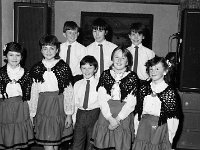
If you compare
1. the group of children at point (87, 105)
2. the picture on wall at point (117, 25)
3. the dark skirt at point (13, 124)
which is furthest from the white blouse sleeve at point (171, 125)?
the picture on wall at point (117, 25)

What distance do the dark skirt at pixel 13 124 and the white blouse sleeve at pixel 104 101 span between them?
2.07ft

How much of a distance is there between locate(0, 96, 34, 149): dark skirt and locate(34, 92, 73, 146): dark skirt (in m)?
0.12

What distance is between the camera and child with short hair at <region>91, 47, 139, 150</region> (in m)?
2.49

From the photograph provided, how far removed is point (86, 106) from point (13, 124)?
61cm

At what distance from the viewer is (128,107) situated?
2.49m

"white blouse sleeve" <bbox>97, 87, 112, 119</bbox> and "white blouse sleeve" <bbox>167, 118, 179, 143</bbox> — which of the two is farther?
"white blouse sleeve" <bbox>97, 87, 112, 119</bbox>

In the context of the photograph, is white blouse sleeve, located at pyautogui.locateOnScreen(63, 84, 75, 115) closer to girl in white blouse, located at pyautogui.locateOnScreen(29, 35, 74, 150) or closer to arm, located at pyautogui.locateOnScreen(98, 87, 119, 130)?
girl in white blouse, located at pyautogui.locateOnScreen(29, 35, 74, 150)

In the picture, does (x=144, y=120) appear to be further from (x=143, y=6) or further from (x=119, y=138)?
(x=143, y=6)

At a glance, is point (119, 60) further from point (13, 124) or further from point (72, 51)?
point (13, 124)

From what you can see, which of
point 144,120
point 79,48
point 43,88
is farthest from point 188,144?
point 43,88

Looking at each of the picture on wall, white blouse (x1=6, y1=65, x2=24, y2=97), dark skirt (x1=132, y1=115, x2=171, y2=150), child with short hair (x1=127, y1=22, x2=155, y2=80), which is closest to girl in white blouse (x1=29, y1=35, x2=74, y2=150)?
white blouse (x1=6, y1=65, x2=24, y2=97)

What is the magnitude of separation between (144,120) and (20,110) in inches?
39.3

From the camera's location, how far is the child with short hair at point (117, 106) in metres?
2.49

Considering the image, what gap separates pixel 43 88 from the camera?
2.66m
